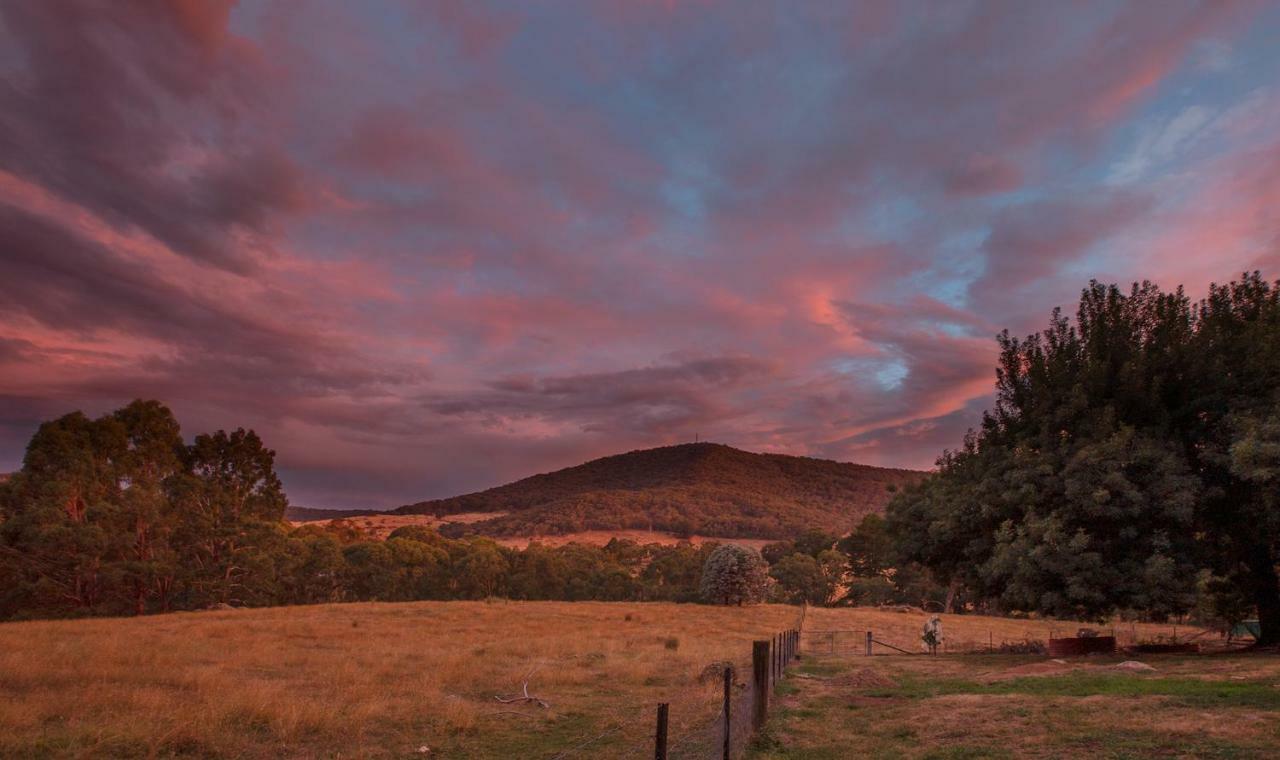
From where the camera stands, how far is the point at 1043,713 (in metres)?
14.6

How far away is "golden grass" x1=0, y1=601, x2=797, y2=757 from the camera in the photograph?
13.6 metres

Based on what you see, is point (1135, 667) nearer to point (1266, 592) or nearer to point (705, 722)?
point (1266, 592)

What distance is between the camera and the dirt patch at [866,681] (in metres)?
21.3

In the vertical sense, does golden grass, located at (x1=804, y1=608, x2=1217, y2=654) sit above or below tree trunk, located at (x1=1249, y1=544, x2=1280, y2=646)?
below

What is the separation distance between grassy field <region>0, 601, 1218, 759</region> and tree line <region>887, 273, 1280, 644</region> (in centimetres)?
381

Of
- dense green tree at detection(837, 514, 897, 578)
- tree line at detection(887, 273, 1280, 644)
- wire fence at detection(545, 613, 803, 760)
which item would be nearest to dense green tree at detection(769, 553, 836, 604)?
dense green tree at detection(837, 514, 897, 578)

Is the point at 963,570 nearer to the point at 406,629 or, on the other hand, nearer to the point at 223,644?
the point at 406,629

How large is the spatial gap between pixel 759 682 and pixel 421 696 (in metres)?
10.5

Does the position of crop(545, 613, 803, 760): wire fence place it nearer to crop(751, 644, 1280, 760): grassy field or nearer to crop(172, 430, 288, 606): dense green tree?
crop(751, 644, 1280, 760): grassy field

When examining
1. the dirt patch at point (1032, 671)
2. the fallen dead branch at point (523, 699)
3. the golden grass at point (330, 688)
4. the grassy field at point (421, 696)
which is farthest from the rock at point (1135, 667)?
the fallen dead branch at point (523, 699)

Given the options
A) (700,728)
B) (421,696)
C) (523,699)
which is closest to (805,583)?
(523,699)

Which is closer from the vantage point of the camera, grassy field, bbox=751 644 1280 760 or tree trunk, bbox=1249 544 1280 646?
grassy field, bbox=751 644 1280 760

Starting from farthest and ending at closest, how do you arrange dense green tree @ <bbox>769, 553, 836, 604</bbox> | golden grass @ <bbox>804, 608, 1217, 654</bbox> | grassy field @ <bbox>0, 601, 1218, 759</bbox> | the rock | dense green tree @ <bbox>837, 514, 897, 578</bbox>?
dense green tree @ <bbox>837, 514, 897, 578</bbox>
dense green tree @ <bbox>769, 553, 836, 604</bbox>
golden grass @ <bbox>804, 608, 1217, 654</bbox>
the rock
grassy field @ <bbox>0, 601, 1218, 759</bbox>

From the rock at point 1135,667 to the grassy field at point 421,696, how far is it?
685 mm
